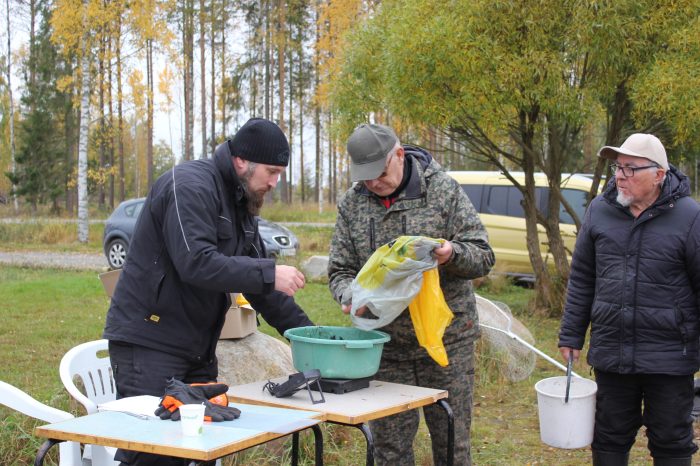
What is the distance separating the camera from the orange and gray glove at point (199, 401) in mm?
2582

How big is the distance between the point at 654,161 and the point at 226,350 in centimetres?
269

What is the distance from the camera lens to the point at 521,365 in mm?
6887

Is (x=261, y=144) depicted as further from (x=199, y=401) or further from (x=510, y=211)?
(x=510, y=211)

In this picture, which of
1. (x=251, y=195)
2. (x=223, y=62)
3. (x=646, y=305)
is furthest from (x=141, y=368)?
(x=223, y=62)

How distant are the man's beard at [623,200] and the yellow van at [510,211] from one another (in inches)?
304

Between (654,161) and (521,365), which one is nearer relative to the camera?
(654,161)

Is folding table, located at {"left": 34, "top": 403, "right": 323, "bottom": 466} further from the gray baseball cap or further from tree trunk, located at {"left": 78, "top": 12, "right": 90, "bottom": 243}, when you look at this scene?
tree trunk, located at {"left": 78, "top": 12, "right": 90, "bottom": 243}

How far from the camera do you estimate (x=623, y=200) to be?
3.75 m

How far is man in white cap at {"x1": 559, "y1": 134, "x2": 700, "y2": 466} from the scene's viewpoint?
12.0 feet

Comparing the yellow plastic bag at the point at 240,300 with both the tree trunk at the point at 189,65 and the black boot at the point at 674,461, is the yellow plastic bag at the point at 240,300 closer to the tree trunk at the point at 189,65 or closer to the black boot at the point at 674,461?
the black boot at the point at 674,461

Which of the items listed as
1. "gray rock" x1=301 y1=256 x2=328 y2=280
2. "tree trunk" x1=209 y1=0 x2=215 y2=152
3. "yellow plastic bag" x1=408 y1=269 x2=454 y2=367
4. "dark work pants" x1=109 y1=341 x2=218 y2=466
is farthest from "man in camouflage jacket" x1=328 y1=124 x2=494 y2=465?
"tree trunk" x1=209 y1=0 x2=215 y2=152

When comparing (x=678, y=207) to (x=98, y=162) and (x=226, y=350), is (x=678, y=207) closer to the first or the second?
(x=226, y=350)

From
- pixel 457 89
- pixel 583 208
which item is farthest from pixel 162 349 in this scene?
pixel 583 208

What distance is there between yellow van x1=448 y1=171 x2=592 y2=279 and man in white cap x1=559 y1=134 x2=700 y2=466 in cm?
769
